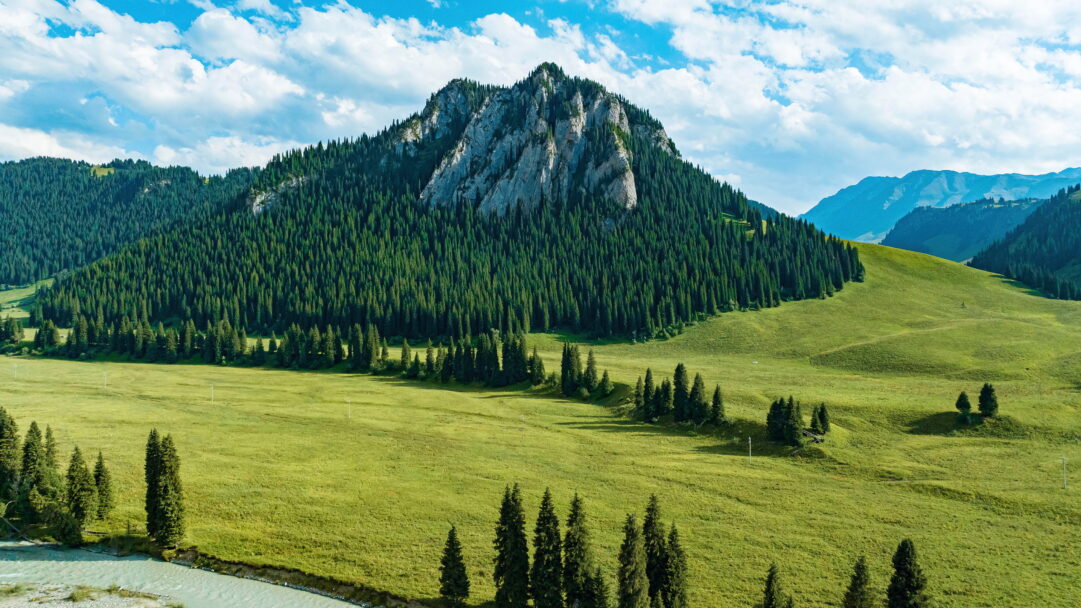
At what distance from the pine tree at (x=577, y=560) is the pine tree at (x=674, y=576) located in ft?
18.1

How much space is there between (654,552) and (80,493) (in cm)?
5320

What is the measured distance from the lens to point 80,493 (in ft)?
180

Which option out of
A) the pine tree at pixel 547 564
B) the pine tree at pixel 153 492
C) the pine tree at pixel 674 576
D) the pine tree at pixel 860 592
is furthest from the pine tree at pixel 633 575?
the pine tree at pixel 153 492

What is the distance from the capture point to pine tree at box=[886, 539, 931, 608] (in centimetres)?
3647

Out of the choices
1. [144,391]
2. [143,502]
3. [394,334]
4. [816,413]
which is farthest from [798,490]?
[394,334]

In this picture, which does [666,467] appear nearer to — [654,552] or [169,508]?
[654,552]

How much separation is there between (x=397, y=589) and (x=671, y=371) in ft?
294

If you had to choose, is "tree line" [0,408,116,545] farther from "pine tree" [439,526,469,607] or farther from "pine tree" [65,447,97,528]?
"pine tree" [439,526,469,607]

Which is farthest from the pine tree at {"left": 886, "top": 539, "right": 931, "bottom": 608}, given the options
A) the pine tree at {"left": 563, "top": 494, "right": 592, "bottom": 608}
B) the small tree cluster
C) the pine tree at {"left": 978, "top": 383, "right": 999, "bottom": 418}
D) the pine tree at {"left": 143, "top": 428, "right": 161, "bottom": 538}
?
the pine tree at {"left": 143, "top": 428, "right": 161, "bottom": 538}

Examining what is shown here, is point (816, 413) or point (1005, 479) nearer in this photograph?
point (1005, 479)

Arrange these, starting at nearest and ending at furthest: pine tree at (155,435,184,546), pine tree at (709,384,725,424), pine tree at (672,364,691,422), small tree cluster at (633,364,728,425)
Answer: pine tree at (155,435,184,546) → pine tree at (709,384,725,424) → small tree cluster at (633,364,728,425) → pine tree at (672,364,691,422)

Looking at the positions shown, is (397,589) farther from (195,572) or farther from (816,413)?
(816,413)

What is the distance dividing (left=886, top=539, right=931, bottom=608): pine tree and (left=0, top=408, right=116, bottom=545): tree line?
219 feet

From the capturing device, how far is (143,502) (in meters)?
60.7
